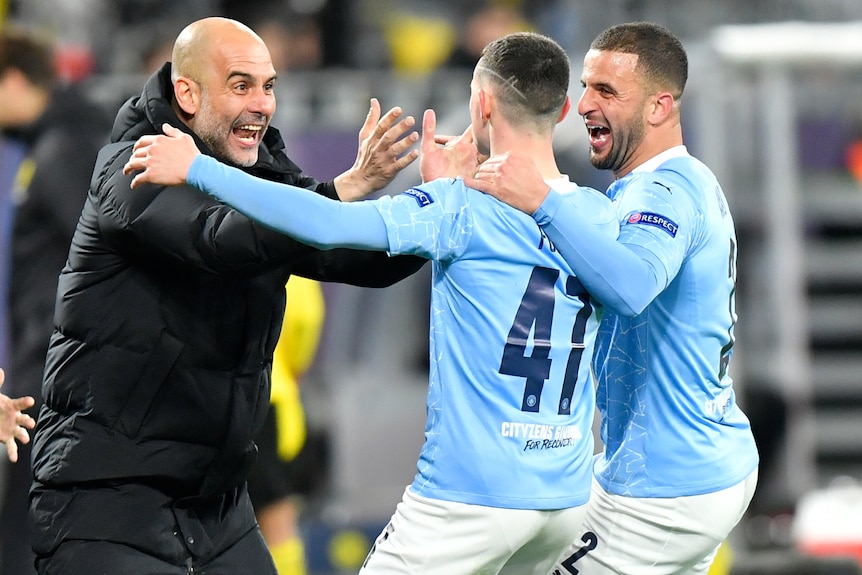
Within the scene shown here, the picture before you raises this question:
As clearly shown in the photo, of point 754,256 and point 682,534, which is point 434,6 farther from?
point 682,534

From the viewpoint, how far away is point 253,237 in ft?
11.6

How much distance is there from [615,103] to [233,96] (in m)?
1.07

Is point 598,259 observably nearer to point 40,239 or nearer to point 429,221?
point 429,221

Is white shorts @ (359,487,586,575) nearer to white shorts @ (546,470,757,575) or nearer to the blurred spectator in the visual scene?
white shorts @ (546,470,757,575)

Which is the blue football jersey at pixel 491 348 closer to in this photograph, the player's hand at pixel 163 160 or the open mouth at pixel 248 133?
the player's hand at pixel 163 160

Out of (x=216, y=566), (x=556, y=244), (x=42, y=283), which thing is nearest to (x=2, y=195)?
(x=42, y=283)

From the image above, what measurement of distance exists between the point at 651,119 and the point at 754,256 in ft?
19.1

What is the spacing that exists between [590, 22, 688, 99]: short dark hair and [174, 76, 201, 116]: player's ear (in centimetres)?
115

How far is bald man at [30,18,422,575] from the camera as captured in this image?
3756 millimetres

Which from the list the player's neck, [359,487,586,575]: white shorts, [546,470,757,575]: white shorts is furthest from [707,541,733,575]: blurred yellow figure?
the player's neck

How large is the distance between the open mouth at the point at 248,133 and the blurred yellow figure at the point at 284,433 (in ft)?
6.83

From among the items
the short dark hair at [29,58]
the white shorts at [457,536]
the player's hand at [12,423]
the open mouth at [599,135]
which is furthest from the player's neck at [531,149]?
the short dark hair at [29,58]

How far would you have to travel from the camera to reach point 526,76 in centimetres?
360

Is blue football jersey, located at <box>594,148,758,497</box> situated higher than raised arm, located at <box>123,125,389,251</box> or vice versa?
raised arm, located at <box>123,125,389,251</box>
